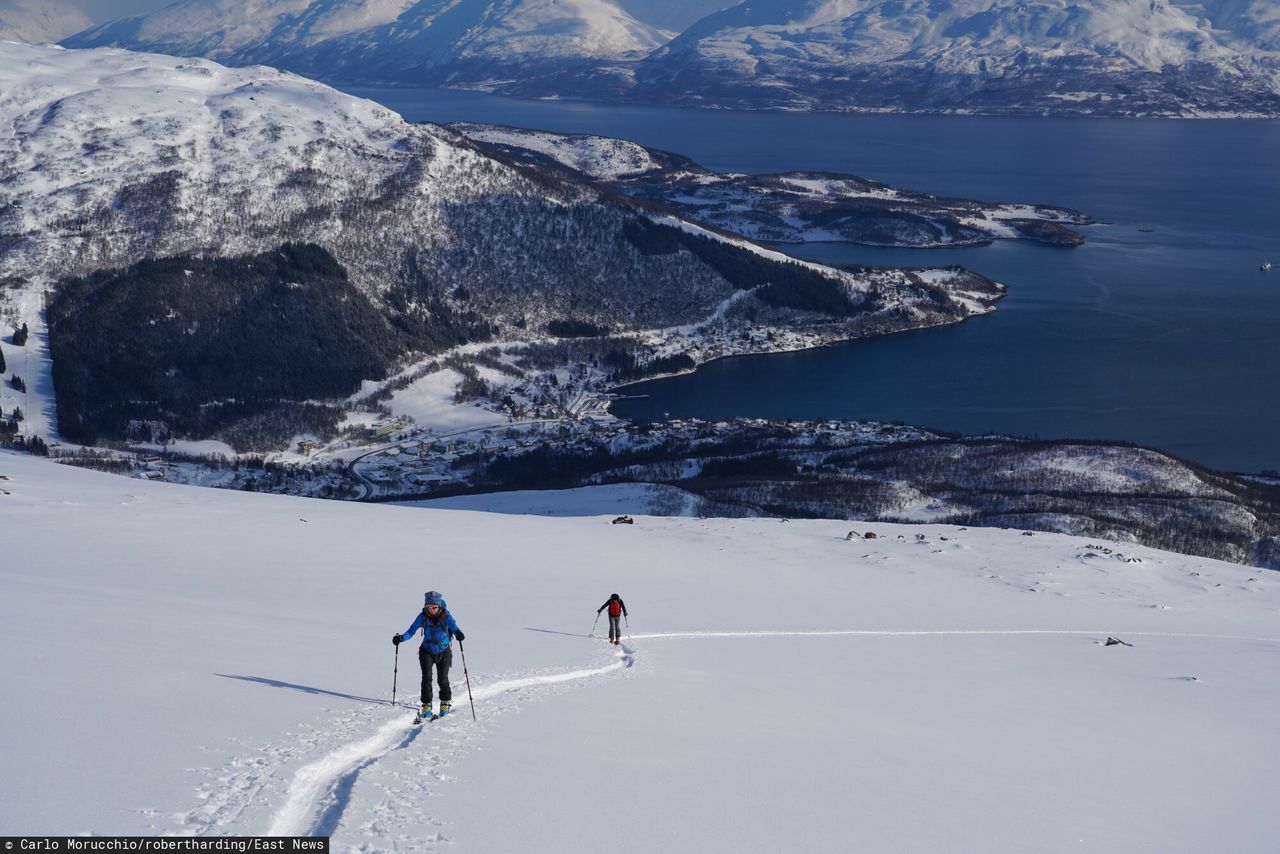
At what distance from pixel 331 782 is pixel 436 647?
4.40 m

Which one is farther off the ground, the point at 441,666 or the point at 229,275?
the point at 229,275

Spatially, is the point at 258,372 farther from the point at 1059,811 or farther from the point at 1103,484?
the point at 1059,811

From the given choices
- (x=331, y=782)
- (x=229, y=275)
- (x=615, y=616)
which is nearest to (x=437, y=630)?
(x=331, y=782)

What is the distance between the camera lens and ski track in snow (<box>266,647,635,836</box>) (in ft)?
43.0

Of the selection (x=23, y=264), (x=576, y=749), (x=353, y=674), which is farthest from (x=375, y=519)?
(x=23, y=264)

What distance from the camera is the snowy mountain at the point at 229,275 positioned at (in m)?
140

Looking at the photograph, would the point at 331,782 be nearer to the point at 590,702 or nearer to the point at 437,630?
the point at 437,630

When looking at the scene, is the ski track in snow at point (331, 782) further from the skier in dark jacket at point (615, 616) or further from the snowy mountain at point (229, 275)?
the snowy mountain at point (229, 275)

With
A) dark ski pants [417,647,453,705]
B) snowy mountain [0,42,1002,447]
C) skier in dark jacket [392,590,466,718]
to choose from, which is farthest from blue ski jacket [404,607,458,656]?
snowy mountain [0,42,1002,447]

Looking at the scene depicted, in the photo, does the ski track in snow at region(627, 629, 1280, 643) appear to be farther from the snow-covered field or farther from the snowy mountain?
the snowy mountain

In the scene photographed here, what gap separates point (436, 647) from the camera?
743 inches

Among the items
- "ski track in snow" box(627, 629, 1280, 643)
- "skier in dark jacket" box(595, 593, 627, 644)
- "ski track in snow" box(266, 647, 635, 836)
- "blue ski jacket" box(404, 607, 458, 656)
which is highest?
"blue ski jacket" box(404, 607, 458, 656)

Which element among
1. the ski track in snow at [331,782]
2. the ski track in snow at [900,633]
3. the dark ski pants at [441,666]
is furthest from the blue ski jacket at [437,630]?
the ski track in snow at [900,633]

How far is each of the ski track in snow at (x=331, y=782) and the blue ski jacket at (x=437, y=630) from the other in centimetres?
120
